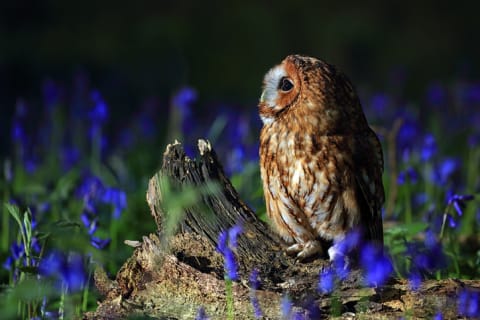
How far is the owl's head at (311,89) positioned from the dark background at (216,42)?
175 inches

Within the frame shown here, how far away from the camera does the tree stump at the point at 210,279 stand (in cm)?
305

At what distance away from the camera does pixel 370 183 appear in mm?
3781

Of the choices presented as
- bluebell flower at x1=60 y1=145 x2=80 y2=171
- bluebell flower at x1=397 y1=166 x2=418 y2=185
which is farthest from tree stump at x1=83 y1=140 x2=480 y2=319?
bluebell flower at x1=60 y1=145 x2=80 y2=171

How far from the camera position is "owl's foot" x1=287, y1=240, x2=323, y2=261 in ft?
11.8

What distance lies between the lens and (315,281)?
3.24 meters

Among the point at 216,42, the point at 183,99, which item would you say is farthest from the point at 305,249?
the point at 216,42

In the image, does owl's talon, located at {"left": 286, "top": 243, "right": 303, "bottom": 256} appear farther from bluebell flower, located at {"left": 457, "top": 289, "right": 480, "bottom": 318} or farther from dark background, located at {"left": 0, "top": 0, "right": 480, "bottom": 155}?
dark background, located at {"left": 0, "top": 0, "right": 480, "bottom": 155}

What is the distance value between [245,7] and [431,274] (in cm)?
811

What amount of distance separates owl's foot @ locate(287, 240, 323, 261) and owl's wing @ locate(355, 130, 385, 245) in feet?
0.78

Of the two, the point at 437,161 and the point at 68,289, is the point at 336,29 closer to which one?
the point at 437,161

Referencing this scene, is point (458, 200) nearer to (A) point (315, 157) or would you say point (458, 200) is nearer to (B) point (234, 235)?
(A) point (315, 157)

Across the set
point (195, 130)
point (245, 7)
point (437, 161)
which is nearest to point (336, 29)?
point (245, 7)

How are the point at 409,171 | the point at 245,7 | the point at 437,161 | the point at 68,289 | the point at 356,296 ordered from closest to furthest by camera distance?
the point at 356,296, the point at 68,289, the point at 409,171, the point at 437,161, the point at 245,7

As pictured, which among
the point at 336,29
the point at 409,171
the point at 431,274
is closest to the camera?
the point at 431,274
